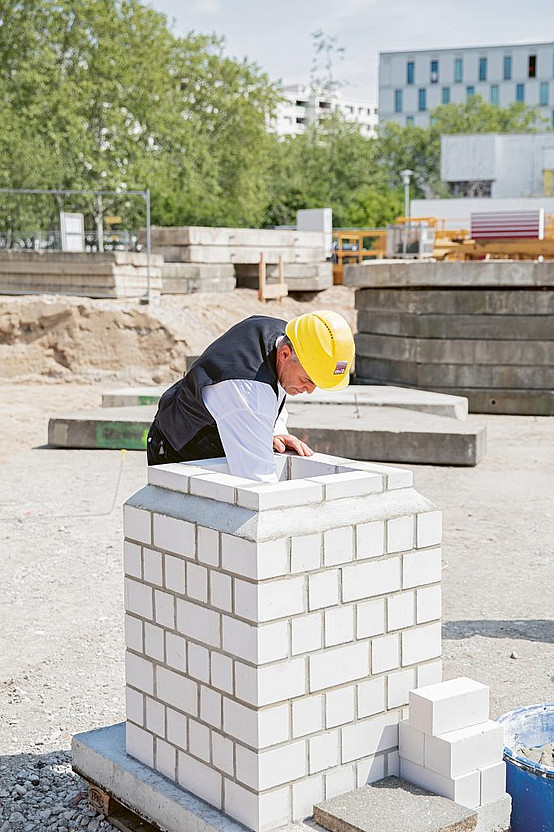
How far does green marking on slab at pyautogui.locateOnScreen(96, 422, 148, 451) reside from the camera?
11.3 meters

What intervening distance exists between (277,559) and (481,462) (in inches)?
322

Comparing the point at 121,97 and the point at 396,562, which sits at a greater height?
the point at 121,97

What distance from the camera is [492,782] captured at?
320 cm

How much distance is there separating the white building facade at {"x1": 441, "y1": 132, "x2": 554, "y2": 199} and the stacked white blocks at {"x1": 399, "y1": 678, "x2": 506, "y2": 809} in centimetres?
5626

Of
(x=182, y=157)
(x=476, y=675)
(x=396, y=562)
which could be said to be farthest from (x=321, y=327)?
(x=182, y=157)

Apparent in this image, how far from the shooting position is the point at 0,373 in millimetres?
19328

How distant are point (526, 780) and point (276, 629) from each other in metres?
0.97

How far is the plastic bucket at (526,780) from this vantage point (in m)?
3.18

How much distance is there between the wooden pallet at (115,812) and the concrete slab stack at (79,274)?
1796 centimetres

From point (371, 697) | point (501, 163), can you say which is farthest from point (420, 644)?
point (501, 163)

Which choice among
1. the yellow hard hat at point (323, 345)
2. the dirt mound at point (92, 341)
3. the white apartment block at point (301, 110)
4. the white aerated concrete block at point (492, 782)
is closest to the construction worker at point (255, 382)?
the yellow hard hat at point (323, 345)

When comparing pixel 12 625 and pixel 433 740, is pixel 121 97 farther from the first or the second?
pixel 433 740

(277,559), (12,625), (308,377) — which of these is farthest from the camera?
(12,625)

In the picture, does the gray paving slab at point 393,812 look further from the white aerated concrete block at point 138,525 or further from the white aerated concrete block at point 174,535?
the white aerated concrete block at point 138,525
